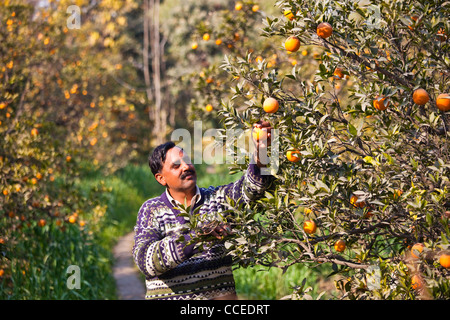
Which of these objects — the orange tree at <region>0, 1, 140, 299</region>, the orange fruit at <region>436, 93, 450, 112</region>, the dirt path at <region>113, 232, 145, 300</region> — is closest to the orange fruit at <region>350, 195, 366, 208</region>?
the orange fruit at <region>436, 93, 450, 112</region>

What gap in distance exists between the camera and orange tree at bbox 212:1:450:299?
198cm

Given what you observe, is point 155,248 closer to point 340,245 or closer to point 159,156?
point 159,156

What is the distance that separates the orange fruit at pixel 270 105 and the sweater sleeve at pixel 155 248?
626 mm

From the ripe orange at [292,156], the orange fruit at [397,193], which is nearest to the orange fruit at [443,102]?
the orange fruit at [397,193]

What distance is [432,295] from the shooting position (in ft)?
5.80

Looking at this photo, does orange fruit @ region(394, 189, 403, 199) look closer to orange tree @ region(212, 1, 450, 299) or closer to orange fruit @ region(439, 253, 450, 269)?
orange tree @ region(212, 1, 450, 299)

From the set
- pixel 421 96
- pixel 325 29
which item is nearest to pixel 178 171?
pixel 325 29

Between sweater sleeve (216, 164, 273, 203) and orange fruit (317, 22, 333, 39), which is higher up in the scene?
orange fruit (317, 22, 333, 39)

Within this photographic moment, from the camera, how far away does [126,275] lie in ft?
21.3

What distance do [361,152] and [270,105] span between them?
520 millimetres

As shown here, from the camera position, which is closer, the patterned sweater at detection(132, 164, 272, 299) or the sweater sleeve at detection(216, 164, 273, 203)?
the sweater sleeve at detection(216, 164, 273, 203)

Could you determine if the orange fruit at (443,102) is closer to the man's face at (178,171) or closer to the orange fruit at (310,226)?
the orange fruit at (310,226)

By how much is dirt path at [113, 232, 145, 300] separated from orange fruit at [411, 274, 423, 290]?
4.08 meters

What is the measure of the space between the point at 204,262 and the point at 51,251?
333 centimetres
